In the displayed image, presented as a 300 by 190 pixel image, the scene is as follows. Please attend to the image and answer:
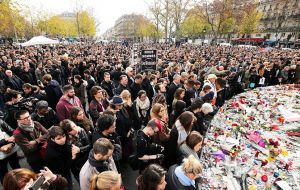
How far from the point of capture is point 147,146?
3.14 meters

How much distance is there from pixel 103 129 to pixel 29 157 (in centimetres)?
128

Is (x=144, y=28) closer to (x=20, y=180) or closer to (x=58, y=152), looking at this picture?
(x=58, y=152)

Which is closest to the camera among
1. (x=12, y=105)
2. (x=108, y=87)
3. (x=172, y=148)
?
(x=172, y=148)

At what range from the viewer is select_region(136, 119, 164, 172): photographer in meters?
3.11

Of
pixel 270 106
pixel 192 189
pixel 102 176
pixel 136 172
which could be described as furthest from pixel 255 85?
pixel 102 176

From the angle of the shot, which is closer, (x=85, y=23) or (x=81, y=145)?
(x=81, y=145)

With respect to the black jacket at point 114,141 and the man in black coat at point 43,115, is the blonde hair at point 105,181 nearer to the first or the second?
the black jacket at point 114,141

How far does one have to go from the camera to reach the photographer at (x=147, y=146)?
10.2 ft

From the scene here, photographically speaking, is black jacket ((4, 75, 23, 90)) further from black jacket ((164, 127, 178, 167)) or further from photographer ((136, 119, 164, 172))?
black jacket ((164, 127, 178, 167))

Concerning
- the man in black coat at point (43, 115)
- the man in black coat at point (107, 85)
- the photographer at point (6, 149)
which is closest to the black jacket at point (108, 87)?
the man in black coat at point (107, 85)

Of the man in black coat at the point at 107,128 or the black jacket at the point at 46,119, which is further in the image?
the black jacket at the point at 46,119

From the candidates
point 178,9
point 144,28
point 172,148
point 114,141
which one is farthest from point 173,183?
point 144,28

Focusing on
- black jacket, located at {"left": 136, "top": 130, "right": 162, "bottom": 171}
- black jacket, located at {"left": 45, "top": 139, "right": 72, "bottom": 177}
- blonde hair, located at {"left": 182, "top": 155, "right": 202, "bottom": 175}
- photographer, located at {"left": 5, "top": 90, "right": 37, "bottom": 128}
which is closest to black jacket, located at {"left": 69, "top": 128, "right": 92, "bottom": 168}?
black jacket, located at {"left": 45, "top": 139, "right": 72, "bottom": 177}

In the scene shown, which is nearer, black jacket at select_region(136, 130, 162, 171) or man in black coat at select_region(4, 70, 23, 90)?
black jacket at select_region(136, 130, 162, 171)
